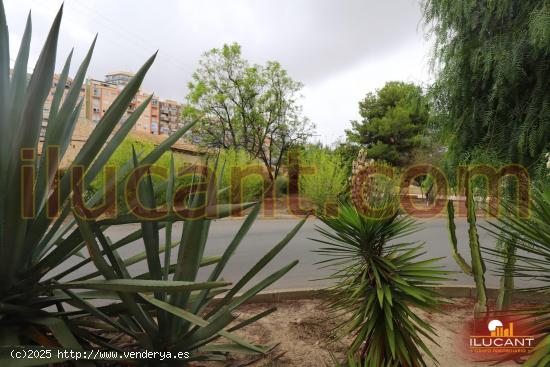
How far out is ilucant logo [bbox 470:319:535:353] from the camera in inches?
74.1

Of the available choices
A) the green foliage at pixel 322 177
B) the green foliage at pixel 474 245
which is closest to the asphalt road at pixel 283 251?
the green foliage at pixel 474 245

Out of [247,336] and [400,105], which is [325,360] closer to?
[247,336]

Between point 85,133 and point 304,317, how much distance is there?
20.6 m

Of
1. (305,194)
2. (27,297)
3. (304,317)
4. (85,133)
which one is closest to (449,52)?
(304,317)

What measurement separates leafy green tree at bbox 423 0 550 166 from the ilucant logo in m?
1.41

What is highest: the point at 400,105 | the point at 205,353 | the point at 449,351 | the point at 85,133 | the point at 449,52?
the point at 400,105

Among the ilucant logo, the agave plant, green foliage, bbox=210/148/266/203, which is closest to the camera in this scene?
the agave plant

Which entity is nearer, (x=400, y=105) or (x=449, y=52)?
(x=449, y=52)

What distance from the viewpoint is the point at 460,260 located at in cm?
228

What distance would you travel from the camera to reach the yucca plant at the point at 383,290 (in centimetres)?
200

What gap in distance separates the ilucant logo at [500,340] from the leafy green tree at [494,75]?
1409 mm

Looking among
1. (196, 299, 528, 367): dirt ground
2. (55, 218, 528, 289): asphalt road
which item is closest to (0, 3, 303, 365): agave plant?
(196, 299, 528, 367): dirt ground

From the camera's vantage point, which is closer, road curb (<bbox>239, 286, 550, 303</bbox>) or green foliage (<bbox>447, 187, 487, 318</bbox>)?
green foliage (<bbox>447, 187, 487, 318</bbox>)

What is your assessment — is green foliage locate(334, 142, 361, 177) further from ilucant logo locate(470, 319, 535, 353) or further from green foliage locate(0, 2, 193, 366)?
green foliage locate(0, 2, 193, 366)
